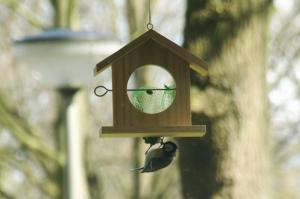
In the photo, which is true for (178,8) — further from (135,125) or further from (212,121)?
(135,125)

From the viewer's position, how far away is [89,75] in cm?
541

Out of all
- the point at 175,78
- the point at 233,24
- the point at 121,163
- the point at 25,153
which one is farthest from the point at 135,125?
the point at 121,163

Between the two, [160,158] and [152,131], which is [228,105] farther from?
[152,131]

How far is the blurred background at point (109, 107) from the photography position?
13.4 feet

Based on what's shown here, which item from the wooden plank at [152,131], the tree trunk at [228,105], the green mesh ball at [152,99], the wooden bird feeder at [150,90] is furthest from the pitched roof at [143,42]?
the tree trunk at [228,105]

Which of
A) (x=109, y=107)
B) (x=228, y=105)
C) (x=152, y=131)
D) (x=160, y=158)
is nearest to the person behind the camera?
(x=152, y=131)

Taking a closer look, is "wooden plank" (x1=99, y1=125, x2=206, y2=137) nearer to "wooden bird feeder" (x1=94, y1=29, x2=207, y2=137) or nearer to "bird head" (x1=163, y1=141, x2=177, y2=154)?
"wooden bird feeder" (x1=94, y1=29, x2=207, y2=137)

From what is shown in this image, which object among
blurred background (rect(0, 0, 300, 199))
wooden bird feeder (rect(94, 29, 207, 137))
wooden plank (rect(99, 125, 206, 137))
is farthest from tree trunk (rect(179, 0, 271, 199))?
wooden plank (rect(99, 125, 206, 137))

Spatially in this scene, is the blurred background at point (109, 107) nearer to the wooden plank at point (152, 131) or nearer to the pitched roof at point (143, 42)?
the pitched roof at point (143, 42)

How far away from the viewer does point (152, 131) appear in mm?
2918

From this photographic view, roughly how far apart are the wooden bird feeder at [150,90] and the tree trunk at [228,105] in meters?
0.92

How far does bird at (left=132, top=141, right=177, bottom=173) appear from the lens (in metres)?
3.04

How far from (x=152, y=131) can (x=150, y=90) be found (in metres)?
0.22

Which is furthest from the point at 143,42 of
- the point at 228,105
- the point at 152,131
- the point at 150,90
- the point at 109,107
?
the point at 109,107
